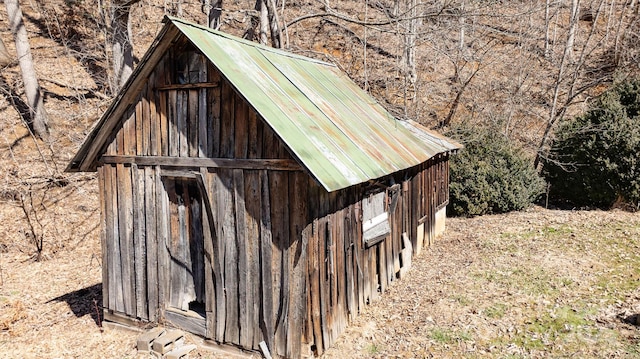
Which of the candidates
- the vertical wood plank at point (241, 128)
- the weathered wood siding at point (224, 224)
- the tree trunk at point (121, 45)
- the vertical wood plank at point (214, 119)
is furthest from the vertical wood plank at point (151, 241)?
the tree trunk at point (121, 45)

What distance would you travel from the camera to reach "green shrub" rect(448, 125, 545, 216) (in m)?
14.8

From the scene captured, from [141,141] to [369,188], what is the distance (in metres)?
4.10

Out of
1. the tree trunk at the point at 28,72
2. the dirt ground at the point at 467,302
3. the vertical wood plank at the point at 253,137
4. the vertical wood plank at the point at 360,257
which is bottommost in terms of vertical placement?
the dirt ground at the point at 467,302

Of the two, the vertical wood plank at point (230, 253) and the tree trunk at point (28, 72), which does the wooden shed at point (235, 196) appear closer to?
the vertical wood plank at point (230, 253)

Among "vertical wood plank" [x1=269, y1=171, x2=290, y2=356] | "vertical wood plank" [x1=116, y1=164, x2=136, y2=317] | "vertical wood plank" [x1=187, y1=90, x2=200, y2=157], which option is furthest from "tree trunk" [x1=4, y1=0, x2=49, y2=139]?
"vertical wood plank" [x1=269, y1=171, x2=290, y2=356]

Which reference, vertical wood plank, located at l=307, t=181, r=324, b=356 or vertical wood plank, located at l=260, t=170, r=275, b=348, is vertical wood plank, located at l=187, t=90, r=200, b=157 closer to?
vertical wood plank, located at l=260, t=170, r=275, b=348

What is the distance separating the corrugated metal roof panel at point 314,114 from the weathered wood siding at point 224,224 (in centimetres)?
31

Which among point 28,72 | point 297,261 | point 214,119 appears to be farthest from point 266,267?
point 28,72

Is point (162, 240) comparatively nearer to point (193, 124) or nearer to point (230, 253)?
point (230, 253)

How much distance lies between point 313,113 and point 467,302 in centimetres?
488

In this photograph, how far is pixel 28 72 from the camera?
575 inches

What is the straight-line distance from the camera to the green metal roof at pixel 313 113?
5621mm

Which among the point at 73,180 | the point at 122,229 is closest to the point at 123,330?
the point at 122,229

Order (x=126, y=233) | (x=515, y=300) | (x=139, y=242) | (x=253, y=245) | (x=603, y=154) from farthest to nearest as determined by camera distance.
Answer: (x=603, y=154)
(x=515, y=300)
(x=126, y=233)
(x=139, y=242)
(x=253, y=245)
